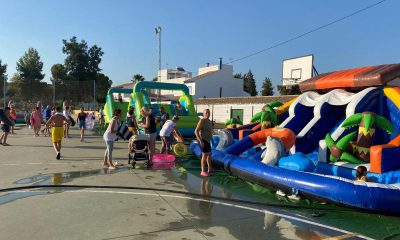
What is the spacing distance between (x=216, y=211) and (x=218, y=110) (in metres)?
27.9

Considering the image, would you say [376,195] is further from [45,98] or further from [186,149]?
[45,98]

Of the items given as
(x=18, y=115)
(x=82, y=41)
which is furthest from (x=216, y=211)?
(x=82, y=41)

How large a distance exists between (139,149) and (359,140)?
5.02m

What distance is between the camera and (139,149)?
916 centimetres

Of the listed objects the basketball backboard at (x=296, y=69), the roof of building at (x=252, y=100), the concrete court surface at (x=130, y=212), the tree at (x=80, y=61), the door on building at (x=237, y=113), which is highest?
the tree at (x=80, y=61)

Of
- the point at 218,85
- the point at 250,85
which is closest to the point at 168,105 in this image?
the point at 218,85

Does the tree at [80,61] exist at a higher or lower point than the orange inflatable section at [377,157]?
higher

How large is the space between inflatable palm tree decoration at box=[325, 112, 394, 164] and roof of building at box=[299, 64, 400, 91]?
138 cm

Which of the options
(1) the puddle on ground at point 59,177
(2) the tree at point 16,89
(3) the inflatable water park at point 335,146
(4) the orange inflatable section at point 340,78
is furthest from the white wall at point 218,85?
(1) the puddle on ground at point 59,177

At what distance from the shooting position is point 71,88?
31438 mm

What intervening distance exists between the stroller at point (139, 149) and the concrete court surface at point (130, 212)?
0.58m

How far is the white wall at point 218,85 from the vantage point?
5144cm

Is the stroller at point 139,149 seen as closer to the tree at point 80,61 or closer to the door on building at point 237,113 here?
the door on building at point 237,113

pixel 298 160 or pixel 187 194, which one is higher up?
pixel 298 160
